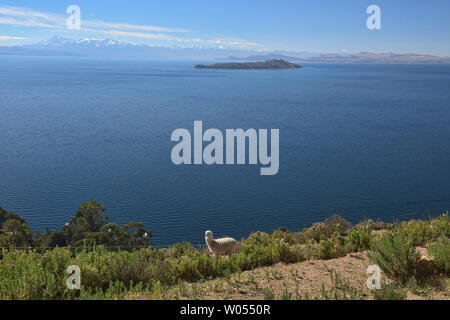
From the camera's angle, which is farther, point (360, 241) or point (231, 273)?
point (360, 241)

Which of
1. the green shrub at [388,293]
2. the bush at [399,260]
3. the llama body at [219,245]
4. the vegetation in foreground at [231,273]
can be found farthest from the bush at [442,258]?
the llama body at [219,245]

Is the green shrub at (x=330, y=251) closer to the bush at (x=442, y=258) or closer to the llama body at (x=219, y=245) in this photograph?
the llama body at (x=219, y=245)

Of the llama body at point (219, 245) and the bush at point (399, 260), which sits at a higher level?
the bush at point (399, 260)

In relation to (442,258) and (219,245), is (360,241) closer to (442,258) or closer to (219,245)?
(442,258)

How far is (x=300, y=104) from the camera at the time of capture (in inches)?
3418

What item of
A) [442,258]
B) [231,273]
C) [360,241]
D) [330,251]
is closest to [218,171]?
[360,241]

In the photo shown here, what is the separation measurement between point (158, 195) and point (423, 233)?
25292 millimetres

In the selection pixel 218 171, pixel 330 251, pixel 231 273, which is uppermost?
pixel 330 251

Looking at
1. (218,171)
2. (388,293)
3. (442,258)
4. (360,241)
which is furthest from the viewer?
(218,171)

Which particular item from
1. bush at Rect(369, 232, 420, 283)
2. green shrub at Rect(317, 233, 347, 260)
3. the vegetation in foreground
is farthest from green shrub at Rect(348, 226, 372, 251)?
bush at Rect(369, 232, 420, 283)

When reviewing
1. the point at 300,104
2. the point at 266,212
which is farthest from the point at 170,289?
the point at 300,104

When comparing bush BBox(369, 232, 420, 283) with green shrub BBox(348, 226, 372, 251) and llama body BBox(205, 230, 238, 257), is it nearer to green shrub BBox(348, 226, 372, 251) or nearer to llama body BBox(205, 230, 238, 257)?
green shrub BBox(348, 226, 372, 251)

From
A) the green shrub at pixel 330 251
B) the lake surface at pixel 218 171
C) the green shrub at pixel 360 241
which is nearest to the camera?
the green shrub at pixel 330 251

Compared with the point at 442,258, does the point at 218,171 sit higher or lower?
lower
